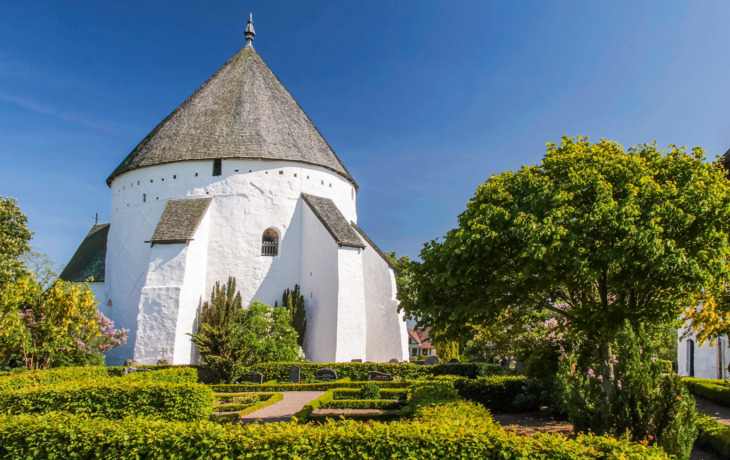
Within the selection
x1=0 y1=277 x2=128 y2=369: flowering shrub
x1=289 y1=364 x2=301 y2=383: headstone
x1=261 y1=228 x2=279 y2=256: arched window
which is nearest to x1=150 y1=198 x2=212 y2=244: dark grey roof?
x1=261 y1=228 x2=279 y2=256: arched window

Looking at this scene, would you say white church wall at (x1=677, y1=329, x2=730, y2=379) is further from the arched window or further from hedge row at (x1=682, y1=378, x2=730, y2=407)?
the arched window

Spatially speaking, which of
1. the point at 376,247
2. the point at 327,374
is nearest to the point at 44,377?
the point at 327,374

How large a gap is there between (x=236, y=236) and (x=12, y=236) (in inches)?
405

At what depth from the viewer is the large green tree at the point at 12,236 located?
23.2 metres

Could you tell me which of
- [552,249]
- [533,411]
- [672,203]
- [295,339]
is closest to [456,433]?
[552,249]

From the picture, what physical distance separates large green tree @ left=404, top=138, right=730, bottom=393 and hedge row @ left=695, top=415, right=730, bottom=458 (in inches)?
64.4

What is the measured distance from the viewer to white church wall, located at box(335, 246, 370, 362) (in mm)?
23109

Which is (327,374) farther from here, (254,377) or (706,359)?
(706,359)

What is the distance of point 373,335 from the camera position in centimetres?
2570

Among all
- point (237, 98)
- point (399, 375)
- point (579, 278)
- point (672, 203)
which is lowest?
point (399, 375)

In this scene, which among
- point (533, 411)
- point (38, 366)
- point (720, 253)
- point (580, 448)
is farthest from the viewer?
point (38, 366)

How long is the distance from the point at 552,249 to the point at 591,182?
1670mm

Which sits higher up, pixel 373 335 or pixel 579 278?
pixel 579 278

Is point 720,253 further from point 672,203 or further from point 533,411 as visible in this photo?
point 533,411
